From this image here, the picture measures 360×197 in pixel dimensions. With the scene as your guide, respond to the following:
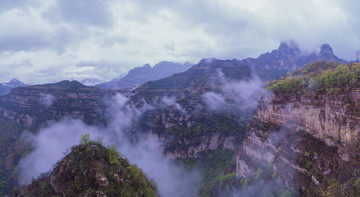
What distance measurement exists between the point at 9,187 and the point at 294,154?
13143cm

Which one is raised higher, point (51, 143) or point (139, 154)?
point (51, 143)

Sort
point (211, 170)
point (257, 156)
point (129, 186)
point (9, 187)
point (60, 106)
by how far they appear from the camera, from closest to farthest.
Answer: point (129, 186) < point (257, 156) < point (9, 187) < point (211, 170) < point (60, 106)

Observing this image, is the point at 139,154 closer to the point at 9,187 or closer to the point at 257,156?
the point at 9,187

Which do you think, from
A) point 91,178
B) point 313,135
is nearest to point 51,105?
point 91,178

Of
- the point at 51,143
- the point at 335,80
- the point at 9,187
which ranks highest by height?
the point at 335,80

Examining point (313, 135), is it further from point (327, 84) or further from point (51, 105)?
point (51, 105)

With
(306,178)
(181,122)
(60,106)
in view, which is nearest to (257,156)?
(306,178)

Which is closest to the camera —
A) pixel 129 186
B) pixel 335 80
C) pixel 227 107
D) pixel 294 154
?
pixel 129 186

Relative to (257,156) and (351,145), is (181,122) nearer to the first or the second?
(257,156)

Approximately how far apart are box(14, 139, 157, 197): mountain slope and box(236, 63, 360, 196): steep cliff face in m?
37.2

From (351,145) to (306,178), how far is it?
42.6 ft

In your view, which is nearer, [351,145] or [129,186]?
[129,186]

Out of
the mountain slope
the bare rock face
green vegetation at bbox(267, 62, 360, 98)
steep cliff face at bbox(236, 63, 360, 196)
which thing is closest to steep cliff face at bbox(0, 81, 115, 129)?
the mountain slope

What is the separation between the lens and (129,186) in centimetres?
2489
